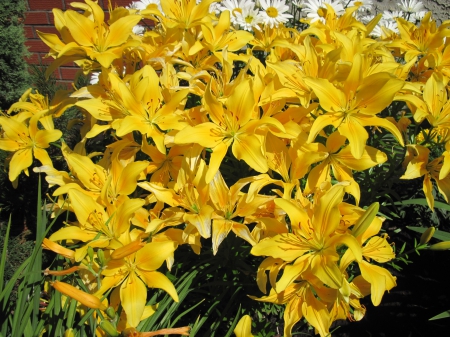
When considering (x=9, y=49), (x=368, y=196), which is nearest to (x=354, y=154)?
(x=368, y=196)

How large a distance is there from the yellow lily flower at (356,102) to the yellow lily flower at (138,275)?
1.84 ft

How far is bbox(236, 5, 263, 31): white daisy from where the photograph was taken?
2.10 m

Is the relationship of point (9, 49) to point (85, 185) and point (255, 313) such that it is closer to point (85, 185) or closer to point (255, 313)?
point (85, 185)

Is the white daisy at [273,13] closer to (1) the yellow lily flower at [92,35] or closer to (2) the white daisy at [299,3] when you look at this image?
(2) the white daisy at [299,3]

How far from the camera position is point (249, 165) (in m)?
1.25

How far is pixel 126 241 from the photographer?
1.25 m

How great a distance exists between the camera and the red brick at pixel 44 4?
12.7 feet

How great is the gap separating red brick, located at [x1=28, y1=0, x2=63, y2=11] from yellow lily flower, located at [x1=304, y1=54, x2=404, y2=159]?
342cm

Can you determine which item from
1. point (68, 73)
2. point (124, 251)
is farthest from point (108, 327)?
point (68, 73)

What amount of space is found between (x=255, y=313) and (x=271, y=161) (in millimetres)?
1026

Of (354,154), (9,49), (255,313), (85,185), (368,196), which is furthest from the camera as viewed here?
(9,49)

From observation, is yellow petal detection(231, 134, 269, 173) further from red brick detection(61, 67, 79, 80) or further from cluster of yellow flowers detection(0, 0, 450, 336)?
red brick detection(61, 67, 79, 80)

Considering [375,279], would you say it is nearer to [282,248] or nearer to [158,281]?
[282,248]

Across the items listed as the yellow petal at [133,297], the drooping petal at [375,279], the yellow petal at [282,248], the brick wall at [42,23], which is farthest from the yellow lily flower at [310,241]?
the brick wall at [42,23]
